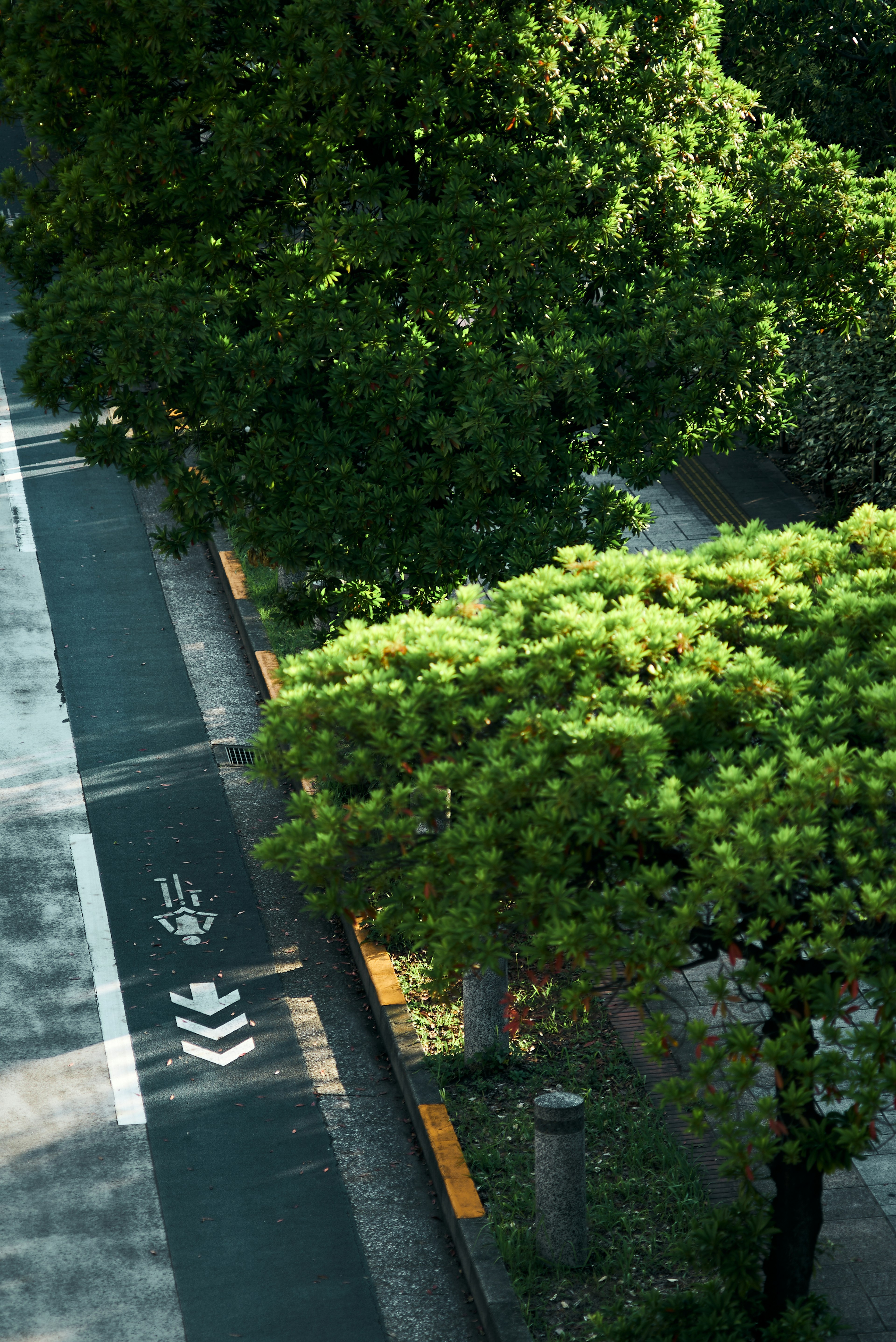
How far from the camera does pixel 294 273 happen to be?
9.45 meters

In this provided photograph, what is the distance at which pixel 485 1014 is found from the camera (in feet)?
31.6

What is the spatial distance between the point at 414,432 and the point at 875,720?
427cm

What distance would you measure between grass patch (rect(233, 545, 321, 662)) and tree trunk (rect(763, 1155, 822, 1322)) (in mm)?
7983

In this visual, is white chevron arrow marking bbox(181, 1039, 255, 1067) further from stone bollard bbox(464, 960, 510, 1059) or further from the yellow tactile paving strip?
the yellow tactile paving strip

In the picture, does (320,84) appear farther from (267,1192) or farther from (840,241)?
(267,1192)

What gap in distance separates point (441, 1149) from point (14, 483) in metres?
13.2

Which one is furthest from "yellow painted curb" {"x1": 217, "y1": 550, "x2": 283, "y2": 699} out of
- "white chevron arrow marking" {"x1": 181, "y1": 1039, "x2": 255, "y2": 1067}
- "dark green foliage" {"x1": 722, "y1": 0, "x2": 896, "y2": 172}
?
"dark green foliage" {"x1": 722, "y1": 0, "x2": 896, "y2": 172}

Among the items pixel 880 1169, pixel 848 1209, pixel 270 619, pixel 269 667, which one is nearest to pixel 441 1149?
pixel 848 1209

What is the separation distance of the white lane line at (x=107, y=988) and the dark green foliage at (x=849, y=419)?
9028mm

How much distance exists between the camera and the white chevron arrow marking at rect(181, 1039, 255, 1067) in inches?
400

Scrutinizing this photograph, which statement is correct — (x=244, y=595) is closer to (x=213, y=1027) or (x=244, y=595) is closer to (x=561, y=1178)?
(x=213, y=1027)

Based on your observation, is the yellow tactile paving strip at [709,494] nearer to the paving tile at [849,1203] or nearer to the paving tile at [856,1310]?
the paving tile at [849,1203]

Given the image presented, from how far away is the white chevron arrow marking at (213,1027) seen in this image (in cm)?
1038

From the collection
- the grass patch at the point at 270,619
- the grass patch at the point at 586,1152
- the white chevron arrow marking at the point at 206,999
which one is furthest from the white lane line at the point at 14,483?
the grass patch at the point at 586,1152
